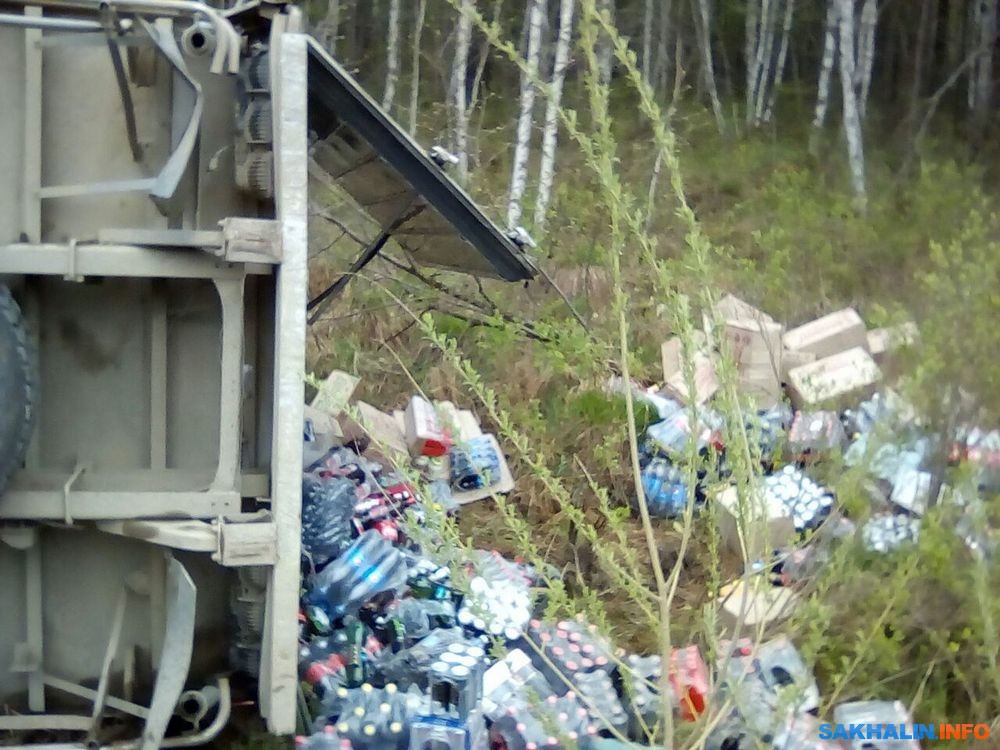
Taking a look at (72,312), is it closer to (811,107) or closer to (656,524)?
(656,524)

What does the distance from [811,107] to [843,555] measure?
16162 millimetres

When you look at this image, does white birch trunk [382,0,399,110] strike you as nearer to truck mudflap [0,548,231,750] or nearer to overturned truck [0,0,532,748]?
overturned truck [0,0,532,748]

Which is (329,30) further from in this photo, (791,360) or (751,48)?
(791,360)

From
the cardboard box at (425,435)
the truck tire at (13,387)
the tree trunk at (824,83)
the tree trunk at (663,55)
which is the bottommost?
the cardboard box at (425,435)

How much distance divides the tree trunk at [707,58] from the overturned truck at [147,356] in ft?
47.3

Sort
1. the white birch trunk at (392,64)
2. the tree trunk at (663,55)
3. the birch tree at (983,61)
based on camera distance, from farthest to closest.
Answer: the tree trunk at (663,55) → the birch tree at (983,61) → the white birch trunk at (392,64)

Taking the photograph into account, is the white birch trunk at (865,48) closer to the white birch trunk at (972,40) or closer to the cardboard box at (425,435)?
the white birch trunk at (972,40)

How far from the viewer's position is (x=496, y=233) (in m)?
3.52

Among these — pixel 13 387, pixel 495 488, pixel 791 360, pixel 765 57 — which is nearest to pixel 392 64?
pixel 765 57

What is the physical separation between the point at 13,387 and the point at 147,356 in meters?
0.38

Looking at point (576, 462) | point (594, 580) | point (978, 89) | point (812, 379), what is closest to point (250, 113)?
point (594, 580)

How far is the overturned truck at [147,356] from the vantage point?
2.54m

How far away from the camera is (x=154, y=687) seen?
109 inches

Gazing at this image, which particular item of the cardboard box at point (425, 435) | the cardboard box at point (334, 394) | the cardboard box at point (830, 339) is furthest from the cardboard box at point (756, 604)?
the cardboard box at point (830, 339)
